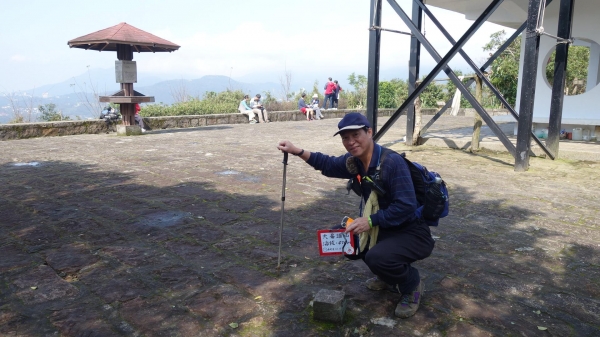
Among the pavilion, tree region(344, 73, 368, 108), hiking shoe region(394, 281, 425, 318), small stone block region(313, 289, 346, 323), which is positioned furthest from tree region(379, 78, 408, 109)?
small stone block region(313, 289, 346, 323)

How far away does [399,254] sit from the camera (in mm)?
2932

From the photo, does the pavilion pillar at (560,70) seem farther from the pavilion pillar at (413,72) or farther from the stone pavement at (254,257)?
the pavilion pillar at (413,72)

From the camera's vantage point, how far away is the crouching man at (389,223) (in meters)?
2.90

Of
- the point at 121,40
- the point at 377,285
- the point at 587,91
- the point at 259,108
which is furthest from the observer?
the point at 259,108

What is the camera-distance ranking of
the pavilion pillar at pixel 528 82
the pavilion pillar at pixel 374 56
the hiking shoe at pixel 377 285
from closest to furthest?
the hiking shoe at pixel 377 285, the pavilion pillar at pixel 528 82, the pavilion pillar at pixel 374 56

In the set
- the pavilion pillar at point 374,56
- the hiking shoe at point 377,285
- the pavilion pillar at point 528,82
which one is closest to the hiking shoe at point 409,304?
the hiking shoe at point 377,285

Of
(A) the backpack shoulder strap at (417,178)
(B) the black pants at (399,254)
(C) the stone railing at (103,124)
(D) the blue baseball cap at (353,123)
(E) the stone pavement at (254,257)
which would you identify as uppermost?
(D) the blue baseball cap at (353,123)

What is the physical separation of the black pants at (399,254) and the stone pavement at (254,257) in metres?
0.22

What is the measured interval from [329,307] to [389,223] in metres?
0.60

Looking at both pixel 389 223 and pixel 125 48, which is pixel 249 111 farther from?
pixel 389 223

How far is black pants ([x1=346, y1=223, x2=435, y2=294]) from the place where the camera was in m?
2.91

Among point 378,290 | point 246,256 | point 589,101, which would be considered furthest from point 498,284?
point 589,101

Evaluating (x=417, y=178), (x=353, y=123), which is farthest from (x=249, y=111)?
(x=417, y=178)

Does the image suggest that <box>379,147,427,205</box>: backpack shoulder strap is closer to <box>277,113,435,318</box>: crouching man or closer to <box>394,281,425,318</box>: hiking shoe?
<box>277,113,435,318</box>: crouching man
